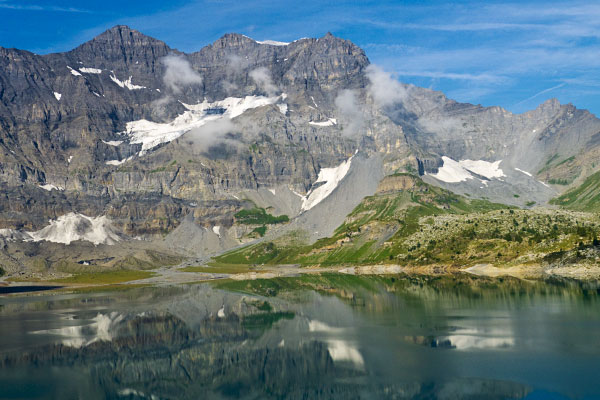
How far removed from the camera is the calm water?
79.8 m

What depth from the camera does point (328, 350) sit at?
102812 millimetres

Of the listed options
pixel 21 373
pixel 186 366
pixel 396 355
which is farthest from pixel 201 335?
pixel 396 355

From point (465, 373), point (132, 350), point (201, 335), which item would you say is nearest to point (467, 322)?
point (465, 373)

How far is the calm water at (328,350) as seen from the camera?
7981cm

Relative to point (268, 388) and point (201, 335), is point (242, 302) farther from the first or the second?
point (268, 388)

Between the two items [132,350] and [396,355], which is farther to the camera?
[132,350]

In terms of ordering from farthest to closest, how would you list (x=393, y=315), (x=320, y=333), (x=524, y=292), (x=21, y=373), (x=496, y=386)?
(x=524, y=292), (x=393, y=315), (x=320, y=333), (x=21, y=373), (x=496, y=386)

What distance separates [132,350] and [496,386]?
6539cm

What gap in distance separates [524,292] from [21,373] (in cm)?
12336

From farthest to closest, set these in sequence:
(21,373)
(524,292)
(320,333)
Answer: (524,292) < (320,333) < (21,373)

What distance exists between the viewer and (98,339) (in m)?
125

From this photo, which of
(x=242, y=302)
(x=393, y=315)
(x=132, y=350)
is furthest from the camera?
(x=242, y=302)

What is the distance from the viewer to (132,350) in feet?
366

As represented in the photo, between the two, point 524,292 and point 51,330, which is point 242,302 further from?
point 524,292
